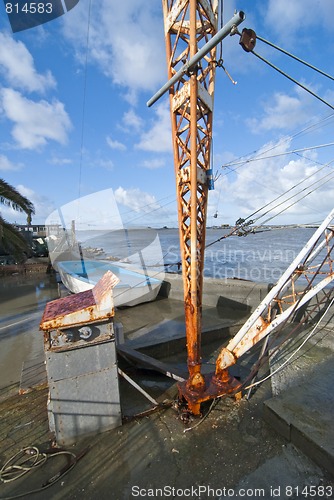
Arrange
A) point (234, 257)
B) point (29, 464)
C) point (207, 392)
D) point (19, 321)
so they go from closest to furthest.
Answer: point (29, 464), point (207, 392), point (19, 321), point (234, 257)

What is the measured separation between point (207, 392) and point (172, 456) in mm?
1140

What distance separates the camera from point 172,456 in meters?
3.56

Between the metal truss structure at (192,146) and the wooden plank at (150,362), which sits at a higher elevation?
the metal truss structure at (192,146)

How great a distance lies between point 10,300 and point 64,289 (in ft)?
10.7

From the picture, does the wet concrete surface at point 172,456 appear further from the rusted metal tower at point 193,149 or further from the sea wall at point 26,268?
the sea wall at point 26,268

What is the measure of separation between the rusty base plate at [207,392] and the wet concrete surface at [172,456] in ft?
0.84

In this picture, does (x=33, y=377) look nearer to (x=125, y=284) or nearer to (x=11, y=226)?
(x=125, y=284)

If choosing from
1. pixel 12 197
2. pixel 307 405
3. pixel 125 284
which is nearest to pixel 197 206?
pixel 307 405

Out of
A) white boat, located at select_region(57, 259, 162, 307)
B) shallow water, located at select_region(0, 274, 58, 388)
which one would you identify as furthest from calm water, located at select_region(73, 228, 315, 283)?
shallow water, located at select_region(0, 274, 58, 388)

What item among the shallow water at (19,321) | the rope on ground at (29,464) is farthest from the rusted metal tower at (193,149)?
the shallow water at (19,321)

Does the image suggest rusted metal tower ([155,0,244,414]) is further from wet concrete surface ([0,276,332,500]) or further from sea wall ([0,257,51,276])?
sea wall ([0,257,51,276])

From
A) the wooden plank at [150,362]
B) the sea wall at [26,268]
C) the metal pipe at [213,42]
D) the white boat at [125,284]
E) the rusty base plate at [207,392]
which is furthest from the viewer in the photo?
the sea wall at [26,268]

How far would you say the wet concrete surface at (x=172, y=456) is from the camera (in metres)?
3.07

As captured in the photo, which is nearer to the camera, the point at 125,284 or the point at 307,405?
the point at 307,405
